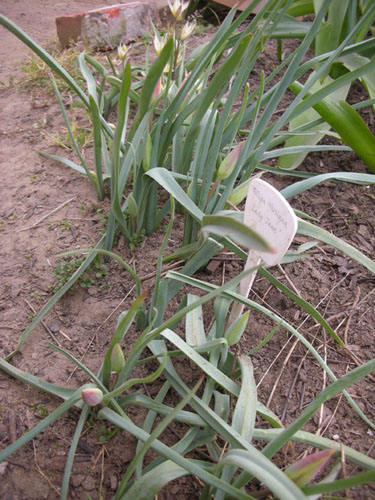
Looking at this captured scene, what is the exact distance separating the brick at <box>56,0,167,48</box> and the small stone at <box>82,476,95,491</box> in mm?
1960

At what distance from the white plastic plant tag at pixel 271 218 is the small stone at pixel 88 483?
1.66 feet

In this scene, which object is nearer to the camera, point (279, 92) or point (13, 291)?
point (279, 92)

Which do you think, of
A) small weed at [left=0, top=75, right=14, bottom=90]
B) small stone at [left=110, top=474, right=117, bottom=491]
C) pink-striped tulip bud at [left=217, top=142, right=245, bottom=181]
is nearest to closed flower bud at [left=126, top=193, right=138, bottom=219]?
pink-striped tulip bud at [left=217, top=142, right=245, bottom=181]

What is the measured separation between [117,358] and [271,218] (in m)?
0.37

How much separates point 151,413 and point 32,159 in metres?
1.02

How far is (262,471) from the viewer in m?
0.55

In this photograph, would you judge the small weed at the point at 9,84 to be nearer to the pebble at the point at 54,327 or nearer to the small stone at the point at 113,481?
the pebble at the point at 54,327

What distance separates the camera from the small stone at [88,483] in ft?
2.56

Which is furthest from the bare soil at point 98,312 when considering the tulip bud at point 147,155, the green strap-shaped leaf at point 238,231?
the green strap-shaped leaf at point 238,231

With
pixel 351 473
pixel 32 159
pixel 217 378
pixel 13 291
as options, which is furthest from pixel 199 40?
pixel 351 473

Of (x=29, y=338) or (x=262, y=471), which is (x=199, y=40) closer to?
(x=29, y=338)

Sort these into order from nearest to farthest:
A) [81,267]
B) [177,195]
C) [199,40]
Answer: [177,195]
[81,267]
[199,40]

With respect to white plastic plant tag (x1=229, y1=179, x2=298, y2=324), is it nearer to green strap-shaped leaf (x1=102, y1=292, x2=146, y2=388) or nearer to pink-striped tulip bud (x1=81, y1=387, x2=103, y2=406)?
green strap-shaped leaf (x1=102, y1=292, x2=146, y2=388)

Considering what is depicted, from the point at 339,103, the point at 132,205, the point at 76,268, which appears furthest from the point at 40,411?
the point at 339,103
